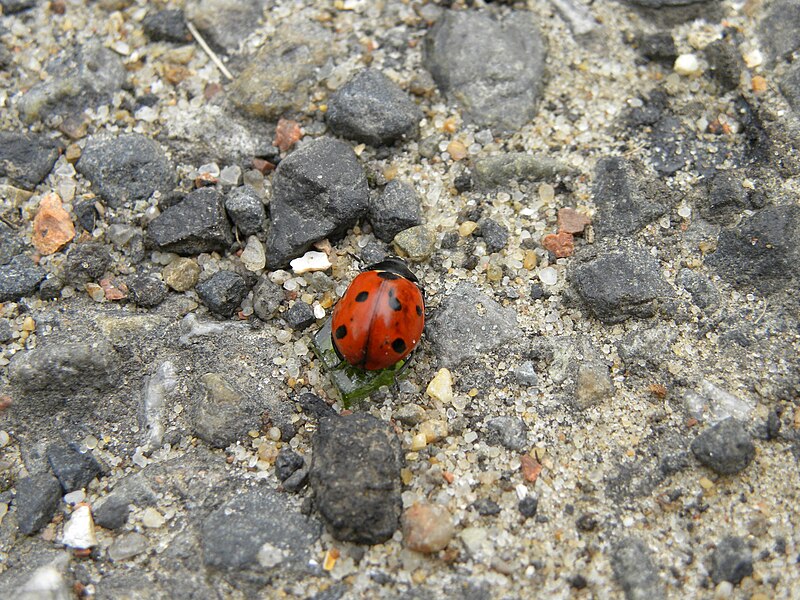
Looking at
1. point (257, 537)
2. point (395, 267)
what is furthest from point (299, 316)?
point (257, 537)

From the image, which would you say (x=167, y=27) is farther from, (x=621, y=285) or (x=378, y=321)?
(x=621, y=285)

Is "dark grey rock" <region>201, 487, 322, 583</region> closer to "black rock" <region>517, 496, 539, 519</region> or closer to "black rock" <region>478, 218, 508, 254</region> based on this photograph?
"black rock" <region>517, 496, 539, 519</region>

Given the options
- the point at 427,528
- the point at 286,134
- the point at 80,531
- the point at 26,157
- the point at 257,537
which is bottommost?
the point at 80,531

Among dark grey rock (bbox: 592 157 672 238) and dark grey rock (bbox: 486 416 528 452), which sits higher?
dark grey rock (bbox: 592 157 672 238)

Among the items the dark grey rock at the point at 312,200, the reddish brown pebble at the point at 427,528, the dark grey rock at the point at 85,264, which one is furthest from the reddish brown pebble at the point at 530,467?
the dark grey rock at the point at 85,264

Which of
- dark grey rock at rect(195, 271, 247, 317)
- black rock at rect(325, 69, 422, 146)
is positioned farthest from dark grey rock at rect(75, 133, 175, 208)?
black rock at rect(325, 69, 422, 146)

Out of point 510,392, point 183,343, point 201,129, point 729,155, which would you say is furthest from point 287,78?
point 729,155
